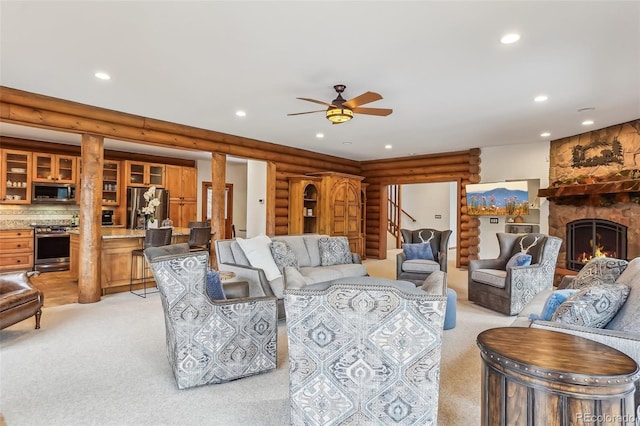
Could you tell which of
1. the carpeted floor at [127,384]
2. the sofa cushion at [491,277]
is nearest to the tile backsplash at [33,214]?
the carpeted floor at [127,384]

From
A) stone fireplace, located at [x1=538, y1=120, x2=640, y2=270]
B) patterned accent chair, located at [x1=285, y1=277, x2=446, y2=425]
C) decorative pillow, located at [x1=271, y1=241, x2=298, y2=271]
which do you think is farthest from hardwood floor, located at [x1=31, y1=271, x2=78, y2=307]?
stone fireplace, located at [x1=538, y1=120, x2=640, y2=270]

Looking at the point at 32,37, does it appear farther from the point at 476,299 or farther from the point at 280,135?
the point at 476,299

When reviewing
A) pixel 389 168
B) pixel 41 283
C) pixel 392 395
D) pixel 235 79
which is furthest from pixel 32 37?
pixel 389 168

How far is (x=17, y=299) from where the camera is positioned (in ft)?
11.5

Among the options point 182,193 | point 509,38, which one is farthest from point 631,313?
point 182,193

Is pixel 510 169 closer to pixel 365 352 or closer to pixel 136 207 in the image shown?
pixel 365 352

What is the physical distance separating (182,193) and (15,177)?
10.4ft

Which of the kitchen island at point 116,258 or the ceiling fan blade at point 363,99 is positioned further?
the kitchen island at point 116,258

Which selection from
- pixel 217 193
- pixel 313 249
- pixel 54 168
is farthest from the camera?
pixel 54 168

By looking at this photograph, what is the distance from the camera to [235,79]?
12.7 ft

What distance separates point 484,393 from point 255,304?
170 cm

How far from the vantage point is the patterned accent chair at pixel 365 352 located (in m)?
1.76

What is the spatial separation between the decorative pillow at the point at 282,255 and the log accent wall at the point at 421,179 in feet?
16.5

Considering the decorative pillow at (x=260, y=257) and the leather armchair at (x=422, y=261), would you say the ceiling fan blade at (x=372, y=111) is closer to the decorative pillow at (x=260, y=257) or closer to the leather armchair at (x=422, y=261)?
the decorative pillow at (x=260, y=257)
